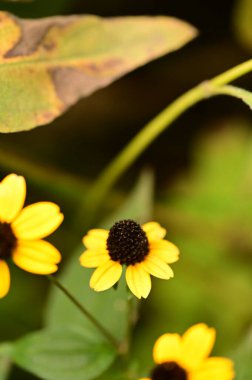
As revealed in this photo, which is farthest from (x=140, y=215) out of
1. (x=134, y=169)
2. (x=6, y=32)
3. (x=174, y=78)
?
(x=174, y=78)

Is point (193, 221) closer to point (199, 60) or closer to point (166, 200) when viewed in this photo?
point (166, 200)

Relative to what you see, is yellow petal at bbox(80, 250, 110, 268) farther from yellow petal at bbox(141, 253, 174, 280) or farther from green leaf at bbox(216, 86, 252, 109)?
green leaf at bbox(216, 86, 252, 109)

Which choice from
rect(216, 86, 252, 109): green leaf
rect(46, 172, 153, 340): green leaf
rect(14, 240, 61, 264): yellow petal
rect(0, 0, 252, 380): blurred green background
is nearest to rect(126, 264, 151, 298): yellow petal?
rect(14, 240, 61, 264): yellow petal

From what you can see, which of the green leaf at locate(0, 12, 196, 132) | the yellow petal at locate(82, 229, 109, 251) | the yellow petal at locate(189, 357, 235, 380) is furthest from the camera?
the green leaf at locate(0, 12, 196, 132)

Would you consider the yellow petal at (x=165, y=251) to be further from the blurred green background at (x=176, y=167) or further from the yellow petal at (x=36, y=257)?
the blurred green background at (x=176, y=167)

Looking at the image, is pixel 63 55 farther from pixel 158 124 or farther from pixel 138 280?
pixel 138 280

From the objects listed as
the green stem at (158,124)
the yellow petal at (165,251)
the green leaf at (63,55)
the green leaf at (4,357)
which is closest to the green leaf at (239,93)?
the green stem at (158,124)
